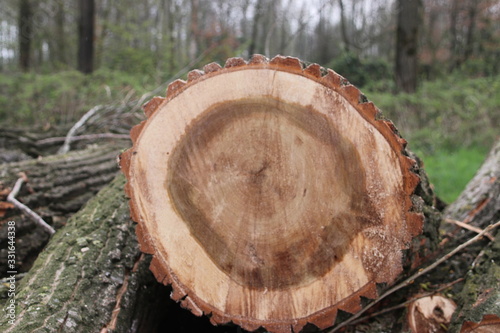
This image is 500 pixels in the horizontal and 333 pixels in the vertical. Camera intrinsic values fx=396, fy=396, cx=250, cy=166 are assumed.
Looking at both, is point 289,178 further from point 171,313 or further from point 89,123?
point 89,123

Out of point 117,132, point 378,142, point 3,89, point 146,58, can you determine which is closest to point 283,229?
point 378,142

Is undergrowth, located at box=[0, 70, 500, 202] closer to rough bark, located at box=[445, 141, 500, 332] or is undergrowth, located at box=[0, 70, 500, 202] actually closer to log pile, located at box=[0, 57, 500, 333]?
rough bark, located at box=[445, 141, 500, 332]

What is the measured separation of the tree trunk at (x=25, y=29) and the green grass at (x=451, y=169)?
9629mm

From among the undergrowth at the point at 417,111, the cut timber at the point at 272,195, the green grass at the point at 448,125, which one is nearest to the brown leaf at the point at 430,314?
the cut timber at the point at 272,195

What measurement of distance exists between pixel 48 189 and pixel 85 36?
19.4 ft

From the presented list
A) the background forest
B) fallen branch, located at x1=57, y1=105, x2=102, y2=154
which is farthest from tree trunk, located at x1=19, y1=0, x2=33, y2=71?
fallen branch, located at x1=57, y1=105, x2=102, y2=154

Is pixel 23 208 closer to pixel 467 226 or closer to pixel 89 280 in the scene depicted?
pixel 89 280

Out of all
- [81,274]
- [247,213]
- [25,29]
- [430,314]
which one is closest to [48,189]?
[81,274]

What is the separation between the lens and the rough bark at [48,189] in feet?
7.04

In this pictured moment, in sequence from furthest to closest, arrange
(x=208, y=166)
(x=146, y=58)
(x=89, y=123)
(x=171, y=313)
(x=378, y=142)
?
(x=146, y=58)
(x=89, y=123)
(x=171, y=313)
(x=208, y=166)
(x=378, y=142)

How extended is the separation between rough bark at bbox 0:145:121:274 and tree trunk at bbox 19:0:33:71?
348 inches

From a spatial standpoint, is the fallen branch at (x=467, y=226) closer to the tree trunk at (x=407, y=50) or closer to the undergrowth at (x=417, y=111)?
the undergrowth at (x=417, y=111)

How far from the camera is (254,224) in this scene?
1.42m

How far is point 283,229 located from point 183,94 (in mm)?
618
